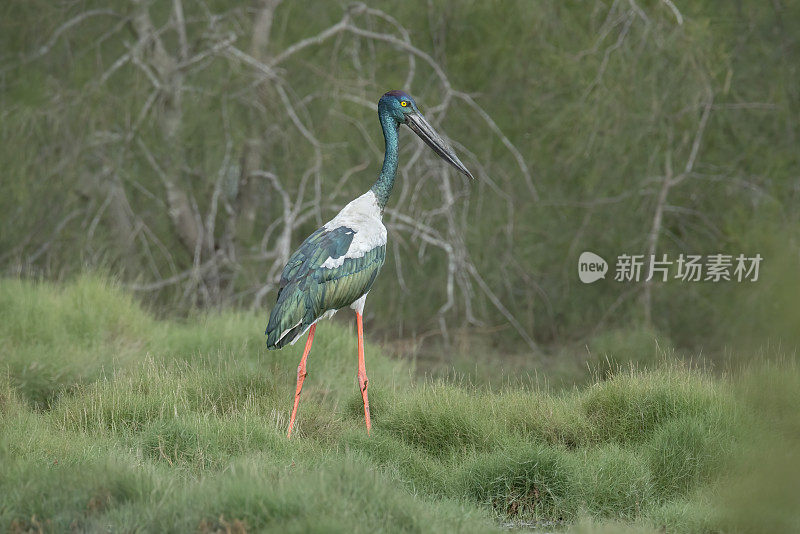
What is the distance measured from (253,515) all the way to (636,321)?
603 centimetres

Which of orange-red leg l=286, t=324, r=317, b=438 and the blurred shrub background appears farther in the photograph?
the blurred shrub background

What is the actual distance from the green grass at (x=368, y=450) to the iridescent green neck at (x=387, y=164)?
1.13 m

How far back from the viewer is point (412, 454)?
18.0 ft

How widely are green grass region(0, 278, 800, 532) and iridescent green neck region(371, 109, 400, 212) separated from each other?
1133 millimetres

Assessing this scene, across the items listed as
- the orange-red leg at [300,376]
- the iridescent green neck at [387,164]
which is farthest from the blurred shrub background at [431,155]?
the orange-red leg at [300,376]

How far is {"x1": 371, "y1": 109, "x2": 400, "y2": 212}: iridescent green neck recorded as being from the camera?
6.07m

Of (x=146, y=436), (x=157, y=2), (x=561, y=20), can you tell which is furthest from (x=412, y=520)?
(x=157, y=2)

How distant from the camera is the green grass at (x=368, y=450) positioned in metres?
4.12

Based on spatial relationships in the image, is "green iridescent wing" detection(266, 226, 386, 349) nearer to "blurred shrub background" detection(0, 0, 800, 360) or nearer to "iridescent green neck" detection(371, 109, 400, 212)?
"iridescent green neck" detection(371, 109, 400, 212)

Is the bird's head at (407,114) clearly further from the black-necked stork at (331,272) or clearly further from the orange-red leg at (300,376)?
the orange-red leg at (300,376)

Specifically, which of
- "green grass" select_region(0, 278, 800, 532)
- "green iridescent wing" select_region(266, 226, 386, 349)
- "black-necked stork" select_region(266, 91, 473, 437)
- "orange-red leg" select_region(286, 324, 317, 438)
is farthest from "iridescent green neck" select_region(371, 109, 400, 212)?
"green grass" select_region(0, 278, 800, 532)

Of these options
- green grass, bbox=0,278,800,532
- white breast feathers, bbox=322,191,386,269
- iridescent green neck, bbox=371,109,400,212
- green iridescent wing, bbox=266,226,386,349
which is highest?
iridescent green neck, bbox=371,109,400,212

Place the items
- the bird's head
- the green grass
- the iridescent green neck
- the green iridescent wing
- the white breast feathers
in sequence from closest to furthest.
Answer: the green grass < the green iridescent wing < the white breast feathers < the iridescent green neck < the bird's head

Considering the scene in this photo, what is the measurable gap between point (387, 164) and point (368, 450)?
5.36 ft
